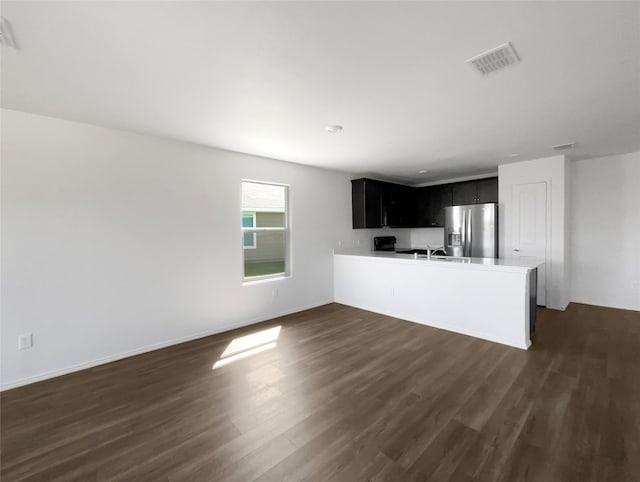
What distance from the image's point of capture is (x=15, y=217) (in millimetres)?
2512

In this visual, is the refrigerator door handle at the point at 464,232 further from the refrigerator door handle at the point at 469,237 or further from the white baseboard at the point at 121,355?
the white baseboard at the point at 121,355

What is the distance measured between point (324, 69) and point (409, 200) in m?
5.02

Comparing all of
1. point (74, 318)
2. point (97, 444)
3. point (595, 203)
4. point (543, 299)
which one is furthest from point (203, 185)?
point (595, 203)

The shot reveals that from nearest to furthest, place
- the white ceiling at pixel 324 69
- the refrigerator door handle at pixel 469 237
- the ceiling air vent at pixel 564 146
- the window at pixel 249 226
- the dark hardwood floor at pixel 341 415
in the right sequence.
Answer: the white ceiling at pixel 324 69 → the dark hardwood floor at pixel 341 415 → the ceiling air vent at pixel 564 146 → the window at pixel 249 226 → the refrigerator door handle at pixel 469 237

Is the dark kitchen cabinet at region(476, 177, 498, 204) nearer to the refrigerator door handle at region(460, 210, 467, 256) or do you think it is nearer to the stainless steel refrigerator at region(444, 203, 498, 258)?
the stainless steel refrigerator at region(444, 203, 498, 258)

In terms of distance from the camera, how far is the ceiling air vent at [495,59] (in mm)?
1736

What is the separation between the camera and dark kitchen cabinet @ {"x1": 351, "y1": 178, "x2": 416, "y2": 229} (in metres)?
5.49

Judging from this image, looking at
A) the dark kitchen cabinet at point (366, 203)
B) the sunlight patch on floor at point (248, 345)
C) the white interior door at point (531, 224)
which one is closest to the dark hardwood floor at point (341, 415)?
the sunlight patch on floor at point (248, 345)

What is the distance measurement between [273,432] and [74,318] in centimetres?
242

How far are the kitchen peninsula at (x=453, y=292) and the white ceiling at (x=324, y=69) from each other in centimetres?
170

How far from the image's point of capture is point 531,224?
4730 millimetres

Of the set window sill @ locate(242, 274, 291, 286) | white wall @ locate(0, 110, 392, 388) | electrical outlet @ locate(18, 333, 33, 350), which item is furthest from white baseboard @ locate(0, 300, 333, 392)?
window sill @ locate(242, 274, 291, 286)

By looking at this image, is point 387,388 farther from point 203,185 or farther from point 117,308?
point 203,185

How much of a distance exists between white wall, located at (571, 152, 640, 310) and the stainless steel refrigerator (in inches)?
54.0
